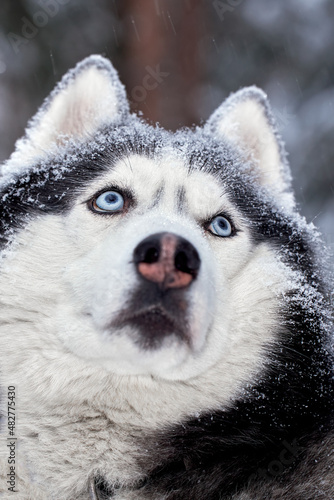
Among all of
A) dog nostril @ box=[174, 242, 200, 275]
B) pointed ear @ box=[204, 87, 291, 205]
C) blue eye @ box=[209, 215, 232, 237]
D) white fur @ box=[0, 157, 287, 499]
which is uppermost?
pointed ear @ box=[204, 87, 291, 205]

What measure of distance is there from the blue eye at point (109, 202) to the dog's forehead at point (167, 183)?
49 mm

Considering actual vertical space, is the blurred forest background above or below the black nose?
above

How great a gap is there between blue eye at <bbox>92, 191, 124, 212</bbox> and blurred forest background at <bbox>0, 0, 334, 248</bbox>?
276 inches

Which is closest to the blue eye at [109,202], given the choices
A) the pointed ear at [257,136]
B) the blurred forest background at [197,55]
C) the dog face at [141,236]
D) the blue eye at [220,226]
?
the dog face at [141,236]

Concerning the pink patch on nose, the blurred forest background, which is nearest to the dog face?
the pink patch on nose

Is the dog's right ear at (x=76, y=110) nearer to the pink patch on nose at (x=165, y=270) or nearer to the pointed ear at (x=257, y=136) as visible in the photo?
the pointed ear at (x=257, y=136)

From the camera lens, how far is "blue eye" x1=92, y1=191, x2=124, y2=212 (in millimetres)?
2090

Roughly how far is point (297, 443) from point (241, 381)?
326mm

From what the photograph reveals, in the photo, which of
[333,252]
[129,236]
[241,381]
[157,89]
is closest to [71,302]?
[129,236]

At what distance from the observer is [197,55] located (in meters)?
9.62

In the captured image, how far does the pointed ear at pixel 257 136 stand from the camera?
2752 mm

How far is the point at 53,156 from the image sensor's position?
250cm

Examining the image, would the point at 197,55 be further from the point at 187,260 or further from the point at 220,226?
the point at 187,260

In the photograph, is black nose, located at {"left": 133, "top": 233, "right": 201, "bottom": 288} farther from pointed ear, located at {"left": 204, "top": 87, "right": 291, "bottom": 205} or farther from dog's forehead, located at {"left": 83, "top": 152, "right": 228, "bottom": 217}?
pointed ear, located at {"left": 204, "top": 87, "right": 291, "bottom": 205}
